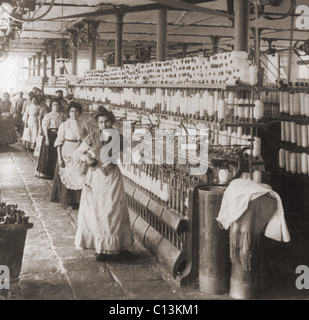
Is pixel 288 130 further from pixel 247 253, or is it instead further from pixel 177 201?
pixel 247 253

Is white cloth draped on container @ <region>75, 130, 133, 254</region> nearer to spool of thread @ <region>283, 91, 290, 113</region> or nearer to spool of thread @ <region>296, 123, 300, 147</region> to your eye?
spool of thread @ <region>296, 123, 300, 147</region>

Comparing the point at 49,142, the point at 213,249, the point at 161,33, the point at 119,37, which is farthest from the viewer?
the point at 119,37

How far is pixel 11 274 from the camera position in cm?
411

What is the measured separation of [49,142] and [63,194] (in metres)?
2.16

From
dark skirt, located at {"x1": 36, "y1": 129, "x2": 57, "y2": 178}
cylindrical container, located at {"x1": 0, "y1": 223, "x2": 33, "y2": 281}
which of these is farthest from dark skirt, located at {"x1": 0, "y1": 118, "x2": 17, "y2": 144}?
cylindrical container, located at {"x1": 0, "y1": 223, "x2": 33, "y2": 281}

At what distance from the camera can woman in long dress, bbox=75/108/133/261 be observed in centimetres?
536

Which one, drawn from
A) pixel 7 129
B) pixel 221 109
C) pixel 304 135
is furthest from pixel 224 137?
pixel 7 129

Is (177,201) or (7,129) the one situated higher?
(7,129)

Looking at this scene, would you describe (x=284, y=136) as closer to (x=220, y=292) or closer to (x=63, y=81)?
(x=220, y=292)

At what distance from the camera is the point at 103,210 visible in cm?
538

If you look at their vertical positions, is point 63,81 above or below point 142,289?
above

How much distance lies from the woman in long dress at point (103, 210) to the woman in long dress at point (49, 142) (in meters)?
4.46
